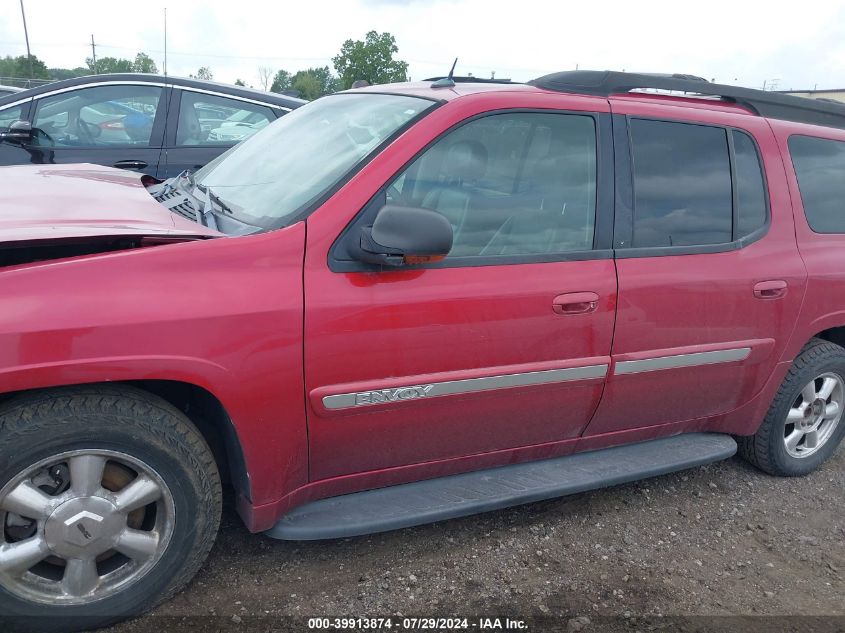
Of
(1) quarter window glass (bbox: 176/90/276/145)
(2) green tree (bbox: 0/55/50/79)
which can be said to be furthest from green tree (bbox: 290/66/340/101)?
(1) quarter window glass (bbox: 176/90/276/145)

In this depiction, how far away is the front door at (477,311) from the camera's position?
246cm

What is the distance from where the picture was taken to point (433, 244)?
7.91 ft

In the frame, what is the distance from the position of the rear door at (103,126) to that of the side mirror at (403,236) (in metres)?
3.86

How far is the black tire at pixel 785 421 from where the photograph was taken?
12.1 ft

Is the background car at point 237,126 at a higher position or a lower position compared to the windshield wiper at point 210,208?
lower

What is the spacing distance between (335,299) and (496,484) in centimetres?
109

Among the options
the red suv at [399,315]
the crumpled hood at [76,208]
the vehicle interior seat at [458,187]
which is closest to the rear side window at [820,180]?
the red suv at [399,315]

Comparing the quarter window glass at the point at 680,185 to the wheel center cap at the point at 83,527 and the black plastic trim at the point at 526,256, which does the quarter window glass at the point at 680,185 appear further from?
the wheel center cap at the point at 83,527

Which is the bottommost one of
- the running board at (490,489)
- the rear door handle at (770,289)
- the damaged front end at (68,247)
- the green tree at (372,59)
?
the green tree at (372,59)

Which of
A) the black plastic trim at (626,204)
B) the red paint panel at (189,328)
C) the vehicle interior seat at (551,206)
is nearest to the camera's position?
the red paint panel at (189,328)

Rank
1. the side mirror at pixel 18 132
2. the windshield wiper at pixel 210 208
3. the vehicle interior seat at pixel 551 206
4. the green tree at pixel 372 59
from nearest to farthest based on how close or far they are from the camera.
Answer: the windshield wiper at pixel 210 208
the vehicle interior seat at pixel 551 206
the side mirror at pixel 18 132
the green tree at pixel 372 59

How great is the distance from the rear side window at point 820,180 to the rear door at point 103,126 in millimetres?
4457

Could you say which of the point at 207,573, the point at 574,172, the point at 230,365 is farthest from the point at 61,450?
the point at 574,172

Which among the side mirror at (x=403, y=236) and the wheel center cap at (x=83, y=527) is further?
the side mirror at (x=403, y=236)
